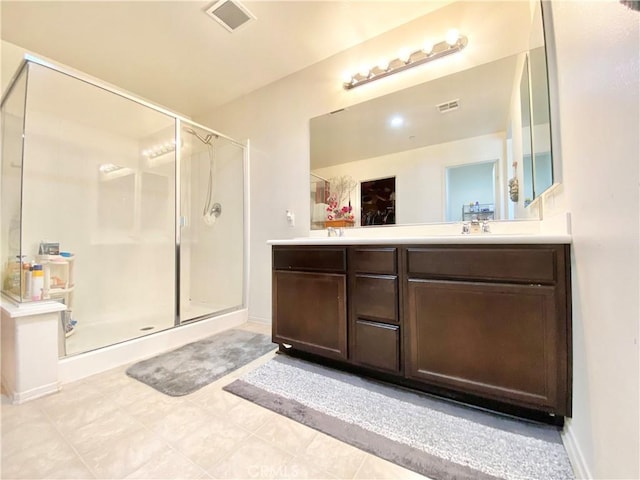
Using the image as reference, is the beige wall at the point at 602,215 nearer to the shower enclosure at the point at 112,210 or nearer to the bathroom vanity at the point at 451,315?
the bathroom vanity at the point at 451,315

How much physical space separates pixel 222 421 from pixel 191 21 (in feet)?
8.61

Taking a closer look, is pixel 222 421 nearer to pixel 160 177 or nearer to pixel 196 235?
pixel 196 235

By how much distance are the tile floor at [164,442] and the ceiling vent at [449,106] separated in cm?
205

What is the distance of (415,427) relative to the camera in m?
1.14

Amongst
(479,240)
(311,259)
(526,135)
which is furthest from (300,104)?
(479,240)

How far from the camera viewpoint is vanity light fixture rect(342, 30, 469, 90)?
5.60ft

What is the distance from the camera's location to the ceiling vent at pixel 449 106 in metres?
1.78

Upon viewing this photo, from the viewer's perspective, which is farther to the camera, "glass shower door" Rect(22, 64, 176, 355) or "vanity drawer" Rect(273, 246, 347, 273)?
"glass shower door" Rect(22, 64, 176, 355)

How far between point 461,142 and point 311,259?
1.29m

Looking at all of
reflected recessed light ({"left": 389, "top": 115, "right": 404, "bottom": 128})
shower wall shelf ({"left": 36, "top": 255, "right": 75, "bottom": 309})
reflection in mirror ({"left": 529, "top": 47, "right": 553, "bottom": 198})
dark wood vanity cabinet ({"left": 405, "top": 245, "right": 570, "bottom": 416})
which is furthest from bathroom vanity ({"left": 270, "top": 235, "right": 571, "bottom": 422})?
shower wall shelf ({"left": 36, "top": 255, "right": 75, "bottom": 309})

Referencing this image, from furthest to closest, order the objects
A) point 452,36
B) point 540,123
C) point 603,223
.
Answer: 1. point 452,36
2. point 540,123
3. point 603,223

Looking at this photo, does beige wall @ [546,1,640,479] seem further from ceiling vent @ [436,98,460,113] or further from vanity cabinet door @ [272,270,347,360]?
vanity cabinet door @ [272,270,347,360]

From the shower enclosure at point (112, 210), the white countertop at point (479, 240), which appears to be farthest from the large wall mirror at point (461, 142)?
the shower enclosure at point (112, 210)

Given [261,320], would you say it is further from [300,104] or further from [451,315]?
[300,104]
